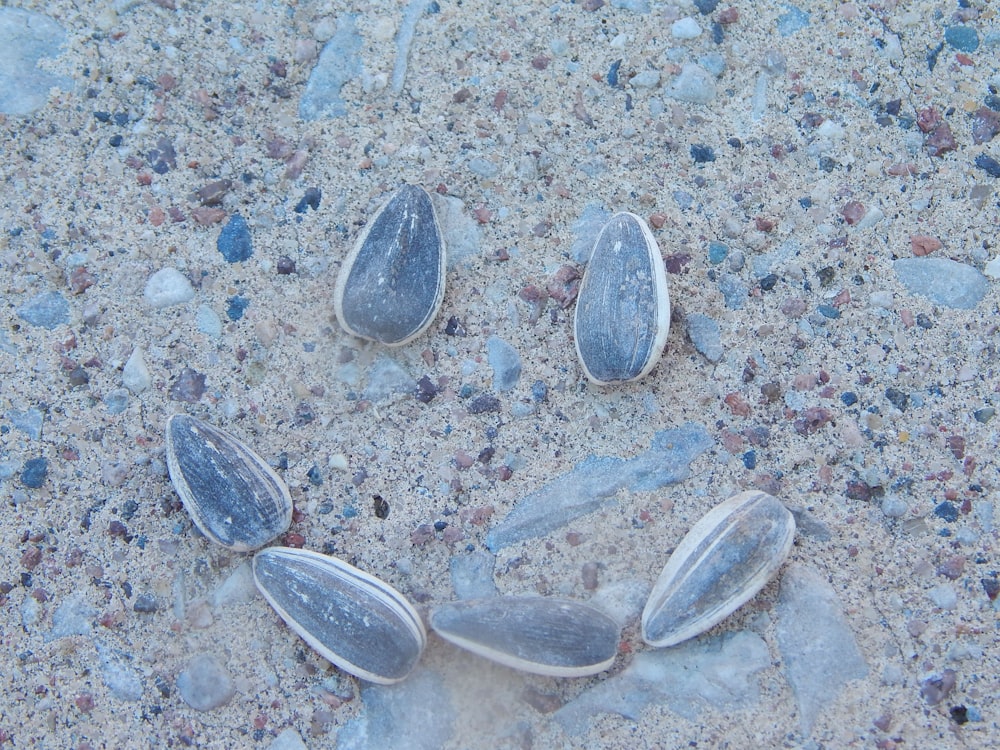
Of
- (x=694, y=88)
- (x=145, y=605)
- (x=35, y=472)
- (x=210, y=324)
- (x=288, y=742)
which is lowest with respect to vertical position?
(x=288, y=742)

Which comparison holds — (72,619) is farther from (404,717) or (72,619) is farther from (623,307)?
(623,307)

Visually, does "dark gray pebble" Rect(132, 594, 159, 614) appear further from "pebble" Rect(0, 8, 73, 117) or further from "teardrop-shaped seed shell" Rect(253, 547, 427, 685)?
"pebble" Rect(0, 8, 73, 117)

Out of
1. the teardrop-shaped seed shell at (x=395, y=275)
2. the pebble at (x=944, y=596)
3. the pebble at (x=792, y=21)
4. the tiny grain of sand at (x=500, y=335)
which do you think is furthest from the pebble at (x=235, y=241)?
the pebble at (x=944, y=596)

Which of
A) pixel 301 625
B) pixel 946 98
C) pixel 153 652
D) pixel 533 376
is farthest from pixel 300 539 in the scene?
pixel 946 98

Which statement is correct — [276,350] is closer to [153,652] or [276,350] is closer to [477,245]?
[477,245]

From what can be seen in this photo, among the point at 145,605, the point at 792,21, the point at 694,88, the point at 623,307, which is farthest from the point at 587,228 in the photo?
the point at 145,605

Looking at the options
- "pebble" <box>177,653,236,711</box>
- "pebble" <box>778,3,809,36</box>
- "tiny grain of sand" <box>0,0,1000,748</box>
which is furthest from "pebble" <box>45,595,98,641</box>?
"pebble" <box>778,3,809,36</box>
